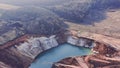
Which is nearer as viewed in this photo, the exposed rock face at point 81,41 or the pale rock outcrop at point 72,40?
the exposed rock face at point 81,41

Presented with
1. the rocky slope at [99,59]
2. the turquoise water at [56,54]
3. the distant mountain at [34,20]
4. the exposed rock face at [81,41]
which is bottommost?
the turquoise water at [56,54]

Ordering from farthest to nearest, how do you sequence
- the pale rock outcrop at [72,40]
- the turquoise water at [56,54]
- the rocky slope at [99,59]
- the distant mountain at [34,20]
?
the pale rock outcrop at [72,40], the distant mountain at [34,20], the turquoise water at [56,54], the rocky slope at [99,59]

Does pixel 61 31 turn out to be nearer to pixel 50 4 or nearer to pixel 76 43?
pixel 76 43

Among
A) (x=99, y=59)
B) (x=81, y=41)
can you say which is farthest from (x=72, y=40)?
(x=99, y=59)

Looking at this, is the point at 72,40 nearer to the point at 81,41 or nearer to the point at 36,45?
the point at 81,41

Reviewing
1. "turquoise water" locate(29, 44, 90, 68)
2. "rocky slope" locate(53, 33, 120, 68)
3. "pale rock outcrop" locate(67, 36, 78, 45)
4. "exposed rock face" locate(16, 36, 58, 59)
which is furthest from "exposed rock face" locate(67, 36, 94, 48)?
"rocky slope" locate(53, 33, 120, 68)

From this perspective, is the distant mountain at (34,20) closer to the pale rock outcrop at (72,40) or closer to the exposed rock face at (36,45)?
the exposed rock face at (36,45)

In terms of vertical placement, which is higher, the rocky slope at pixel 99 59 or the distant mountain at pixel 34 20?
the distant mountain at pixel 34 20

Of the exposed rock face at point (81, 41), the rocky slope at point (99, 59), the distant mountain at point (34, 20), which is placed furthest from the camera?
the distant mountain at point (34, 20)

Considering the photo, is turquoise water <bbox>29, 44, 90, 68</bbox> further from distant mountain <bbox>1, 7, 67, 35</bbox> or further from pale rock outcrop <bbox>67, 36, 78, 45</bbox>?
distant mountain <bbox>1, 7, 67, 35</bbox>

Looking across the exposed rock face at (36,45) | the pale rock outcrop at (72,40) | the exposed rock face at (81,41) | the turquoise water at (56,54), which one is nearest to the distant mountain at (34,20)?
the exposed rock face at (36,45)
